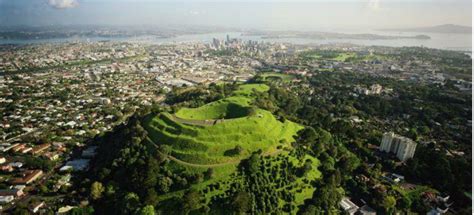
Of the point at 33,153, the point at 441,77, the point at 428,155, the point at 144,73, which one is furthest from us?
the point at 144,73

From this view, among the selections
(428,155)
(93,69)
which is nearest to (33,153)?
(428,155)

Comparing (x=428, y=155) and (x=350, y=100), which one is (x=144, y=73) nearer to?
(x=350, y=100)

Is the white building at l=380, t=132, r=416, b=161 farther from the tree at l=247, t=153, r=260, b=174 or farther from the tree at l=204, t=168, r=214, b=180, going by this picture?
the tree at l=204, t=168, r=214, b=180

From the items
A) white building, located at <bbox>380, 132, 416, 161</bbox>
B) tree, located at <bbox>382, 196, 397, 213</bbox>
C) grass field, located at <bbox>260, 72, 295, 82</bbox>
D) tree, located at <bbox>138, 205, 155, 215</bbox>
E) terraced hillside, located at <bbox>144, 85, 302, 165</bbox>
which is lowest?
tree, located at <bbox>382, 196, 397, 213</bbox>

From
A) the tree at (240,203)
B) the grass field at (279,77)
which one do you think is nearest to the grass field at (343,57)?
the grass field at (279,77)

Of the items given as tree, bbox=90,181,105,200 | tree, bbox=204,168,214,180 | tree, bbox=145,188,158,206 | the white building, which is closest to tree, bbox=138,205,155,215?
tree, bbox=145,188,158,206

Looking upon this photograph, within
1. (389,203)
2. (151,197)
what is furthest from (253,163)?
(389,203)

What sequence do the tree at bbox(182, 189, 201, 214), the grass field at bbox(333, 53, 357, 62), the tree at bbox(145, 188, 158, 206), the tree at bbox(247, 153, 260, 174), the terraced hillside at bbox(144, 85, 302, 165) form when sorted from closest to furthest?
the tree at bbox(182, 189, 201, 214), the tree at bbox(145, 188, 158, 206), the tree at bbox(247, 153, 260, 174), the terraced hillside at bbox(144, 85, 302, 165), the grass field at bbox(333, 53, 357, 62)
